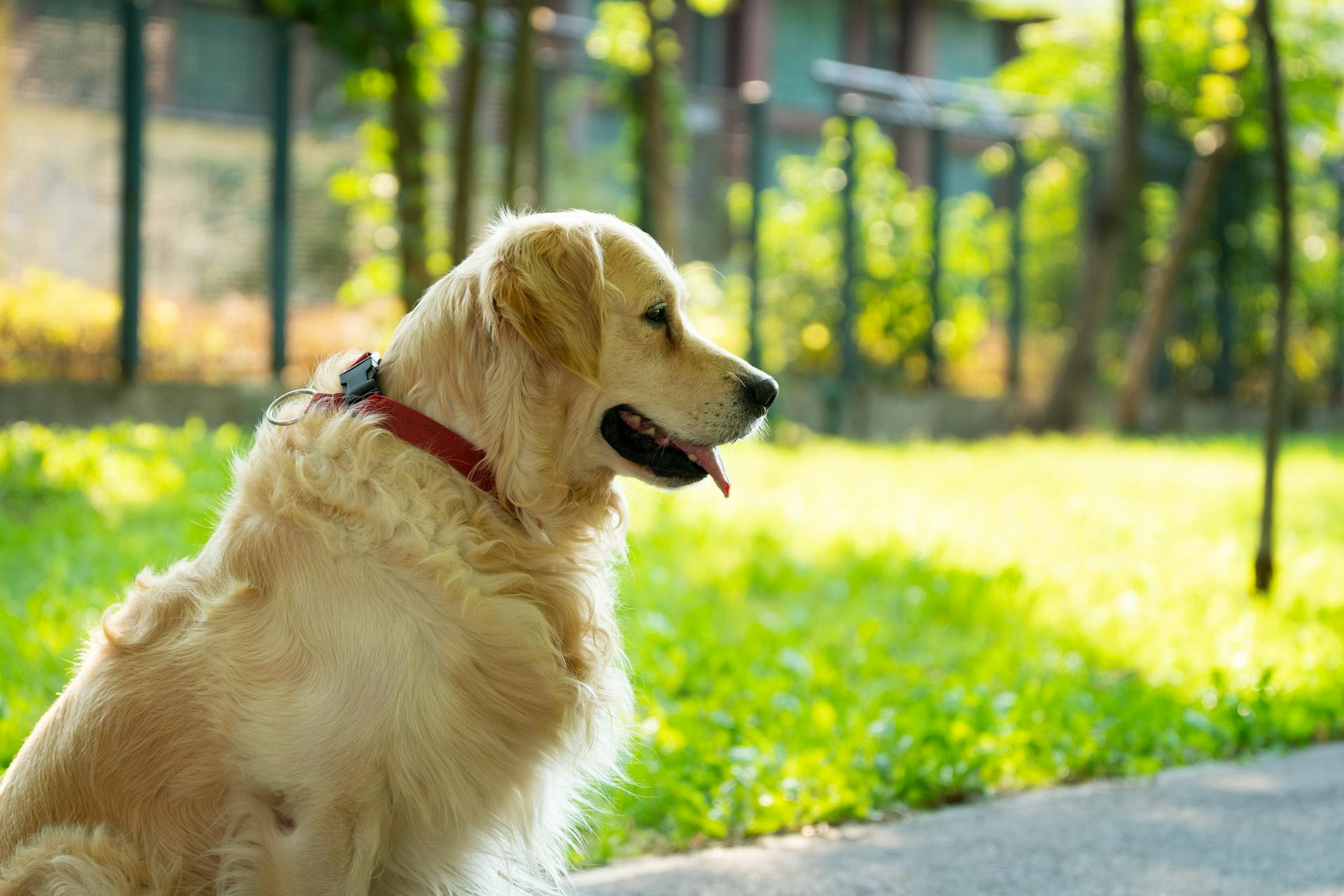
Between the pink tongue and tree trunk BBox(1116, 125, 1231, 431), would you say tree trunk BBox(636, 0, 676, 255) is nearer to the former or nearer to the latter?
tree trunk BBox(1116, 125, 1231, 431)

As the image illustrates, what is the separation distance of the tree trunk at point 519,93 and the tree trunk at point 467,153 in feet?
2.35

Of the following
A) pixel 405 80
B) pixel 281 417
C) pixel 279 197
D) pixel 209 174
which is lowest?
pixel 281 417

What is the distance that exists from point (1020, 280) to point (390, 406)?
608 inches

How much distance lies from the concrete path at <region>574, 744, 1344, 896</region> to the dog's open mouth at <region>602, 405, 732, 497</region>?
44.0 inches

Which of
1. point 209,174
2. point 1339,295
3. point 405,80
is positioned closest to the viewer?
point 209,174

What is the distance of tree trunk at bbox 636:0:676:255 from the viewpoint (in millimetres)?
11805

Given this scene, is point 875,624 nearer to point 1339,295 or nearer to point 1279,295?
point 1279,295

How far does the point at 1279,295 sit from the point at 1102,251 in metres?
8.92

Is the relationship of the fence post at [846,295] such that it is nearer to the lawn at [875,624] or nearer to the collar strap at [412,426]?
the lawn at [875,624]

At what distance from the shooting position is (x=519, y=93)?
8.76 m

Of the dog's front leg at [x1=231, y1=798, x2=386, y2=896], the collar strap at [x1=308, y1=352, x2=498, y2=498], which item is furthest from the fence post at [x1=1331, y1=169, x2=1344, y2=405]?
the dog's front leg at [x1=231, y1=798, x2=386, y2=896]

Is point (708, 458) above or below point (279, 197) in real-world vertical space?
below

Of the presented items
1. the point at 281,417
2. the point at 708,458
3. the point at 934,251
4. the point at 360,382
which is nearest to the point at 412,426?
the point at 360,382

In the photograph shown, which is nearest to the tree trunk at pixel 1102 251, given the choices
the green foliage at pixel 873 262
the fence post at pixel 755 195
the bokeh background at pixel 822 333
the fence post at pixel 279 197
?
the bokeh background at pixel 822 333
